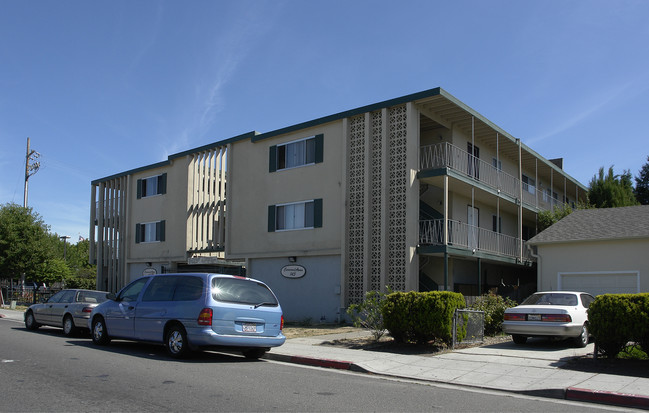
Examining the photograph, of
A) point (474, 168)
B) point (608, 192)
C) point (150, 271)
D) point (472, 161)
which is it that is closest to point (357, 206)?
point (472, 161)

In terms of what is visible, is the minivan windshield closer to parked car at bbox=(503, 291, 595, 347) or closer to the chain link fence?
the chain link fence

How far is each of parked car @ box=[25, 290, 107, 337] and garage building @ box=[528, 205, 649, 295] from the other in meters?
14.7

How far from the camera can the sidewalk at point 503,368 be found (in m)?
8.38

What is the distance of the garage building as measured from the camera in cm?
1884

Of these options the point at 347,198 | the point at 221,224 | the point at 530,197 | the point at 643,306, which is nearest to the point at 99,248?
the point at 221,224

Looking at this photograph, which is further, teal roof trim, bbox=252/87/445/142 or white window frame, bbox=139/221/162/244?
white window frame, bbox=139/221/162/244

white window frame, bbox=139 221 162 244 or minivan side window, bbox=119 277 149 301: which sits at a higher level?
white window frame, bbox=139 221 162 244

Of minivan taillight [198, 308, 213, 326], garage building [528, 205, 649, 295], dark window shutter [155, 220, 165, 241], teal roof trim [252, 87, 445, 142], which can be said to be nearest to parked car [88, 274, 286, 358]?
minivan taillight [198, 308, 213, 326]

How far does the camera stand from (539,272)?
2075cm

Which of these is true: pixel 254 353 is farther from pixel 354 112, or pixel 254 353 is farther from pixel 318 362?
pixel 354 112

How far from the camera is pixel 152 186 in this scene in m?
29.6

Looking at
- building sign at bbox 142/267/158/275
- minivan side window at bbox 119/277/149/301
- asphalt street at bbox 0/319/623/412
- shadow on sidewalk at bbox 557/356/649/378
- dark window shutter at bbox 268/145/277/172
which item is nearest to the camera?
asphalt street at bbox 0/319/623/412

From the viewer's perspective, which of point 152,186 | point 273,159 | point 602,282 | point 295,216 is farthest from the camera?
point 152,186

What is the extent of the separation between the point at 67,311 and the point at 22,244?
18.4 metres
